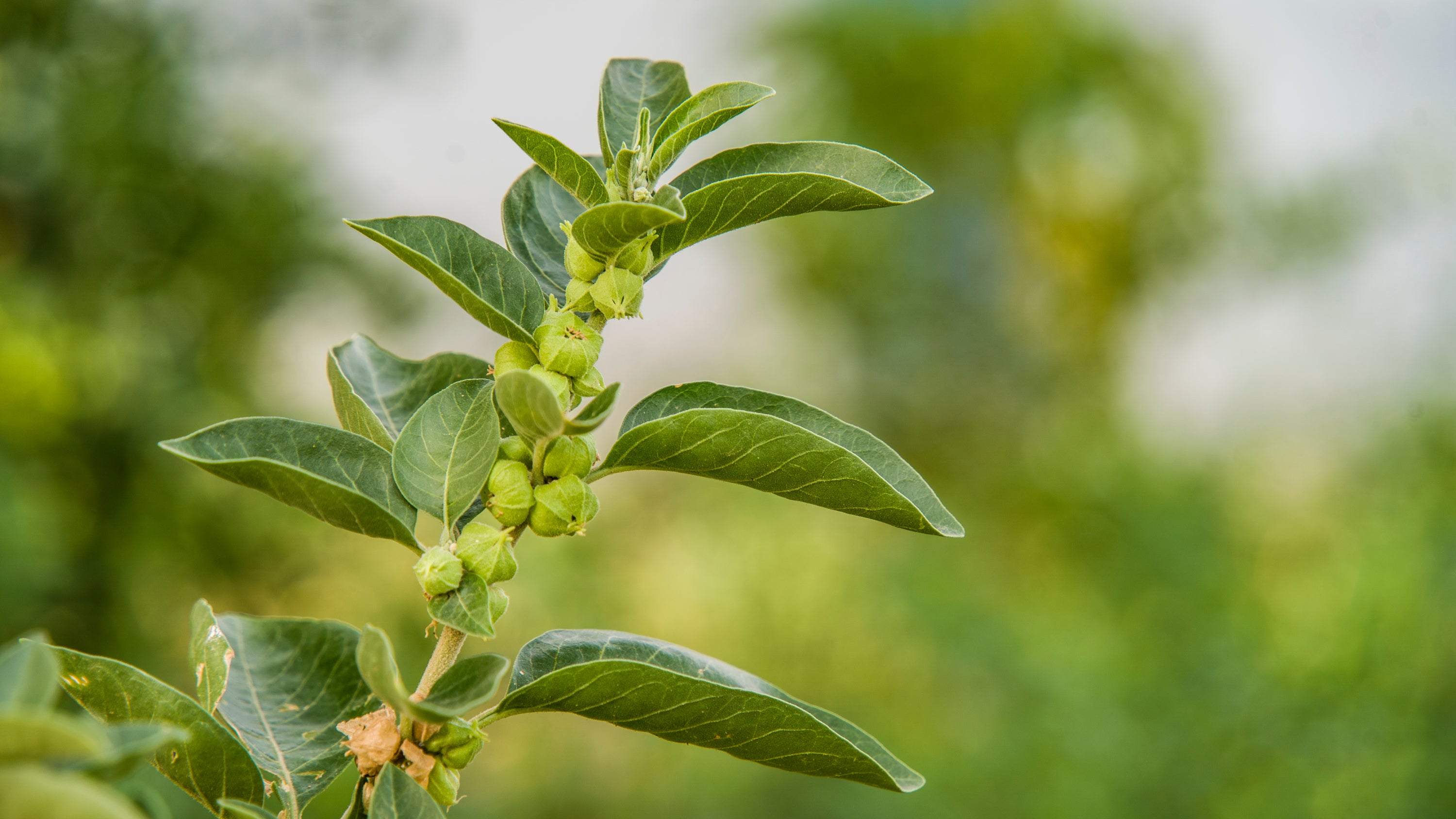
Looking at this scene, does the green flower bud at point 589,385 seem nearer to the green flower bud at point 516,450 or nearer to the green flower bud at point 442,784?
the green flower bud at point 516,450

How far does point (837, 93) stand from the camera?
6363mm

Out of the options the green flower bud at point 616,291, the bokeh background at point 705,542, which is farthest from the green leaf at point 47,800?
the bokeh background at point 705,542

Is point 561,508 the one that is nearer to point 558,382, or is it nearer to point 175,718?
point 558,382

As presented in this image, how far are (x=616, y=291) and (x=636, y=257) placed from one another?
2cm

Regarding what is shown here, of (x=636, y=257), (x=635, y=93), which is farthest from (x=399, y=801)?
(x=635, y=93)

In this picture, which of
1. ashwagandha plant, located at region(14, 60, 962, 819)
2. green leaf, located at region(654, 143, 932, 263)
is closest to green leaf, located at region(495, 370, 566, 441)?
ashwagandha plant, located at region(14, 60, 962, 819)

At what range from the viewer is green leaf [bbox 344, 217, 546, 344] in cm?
43

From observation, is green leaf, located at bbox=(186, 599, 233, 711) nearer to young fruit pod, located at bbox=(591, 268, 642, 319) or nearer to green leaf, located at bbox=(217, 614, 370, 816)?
green leaf, located at bbox=(217, 614, 370, 816)

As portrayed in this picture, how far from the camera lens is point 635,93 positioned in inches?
21.4

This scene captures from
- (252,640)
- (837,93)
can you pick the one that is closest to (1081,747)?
(252,640)

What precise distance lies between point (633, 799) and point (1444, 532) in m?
2.20

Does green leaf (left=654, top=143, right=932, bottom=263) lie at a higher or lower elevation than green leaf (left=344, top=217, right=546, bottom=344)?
higher

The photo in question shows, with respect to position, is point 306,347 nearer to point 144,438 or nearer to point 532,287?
point 144,438

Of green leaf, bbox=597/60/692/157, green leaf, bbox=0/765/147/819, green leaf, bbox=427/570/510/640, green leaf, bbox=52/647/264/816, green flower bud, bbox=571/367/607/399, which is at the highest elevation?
green leaf, bbox=597/60/692/157
